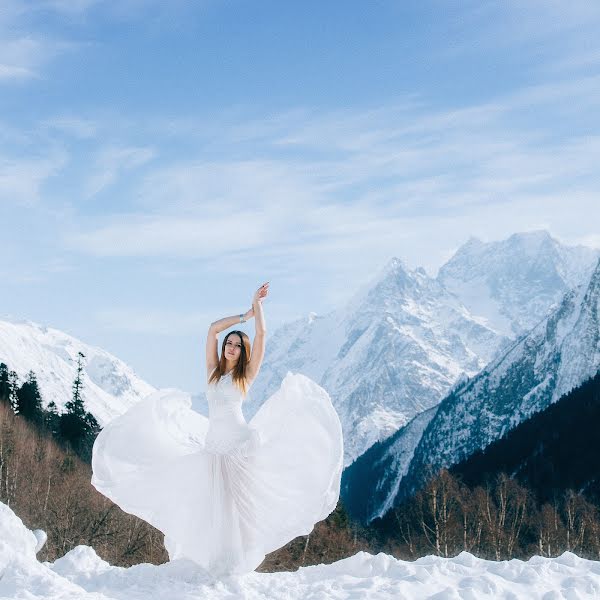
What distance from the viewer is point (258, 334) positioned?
31.5ft

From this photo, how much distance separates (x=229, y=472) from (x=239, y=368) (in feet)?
4.13

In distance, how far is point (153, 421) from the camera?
33.4 ft

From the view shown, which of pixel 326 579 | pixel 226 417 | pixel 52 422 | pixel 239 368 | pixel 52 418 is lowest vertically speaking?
pixel 326 579

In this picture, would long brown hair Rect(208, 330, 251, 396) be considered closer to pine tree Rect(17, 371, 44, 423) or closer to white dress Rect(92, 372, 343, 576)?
white dress Rect(92, 372, 343, 576)

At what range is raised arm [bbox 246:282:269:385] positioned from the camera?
959 cm

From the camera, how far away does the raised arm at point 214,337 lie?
9.73m

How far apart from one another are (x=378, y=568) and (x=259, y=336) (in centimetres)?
321

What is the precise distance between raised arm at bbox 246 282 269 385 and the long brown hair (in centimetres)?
6

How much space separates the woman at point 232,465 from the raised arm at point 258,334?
0.05 feet

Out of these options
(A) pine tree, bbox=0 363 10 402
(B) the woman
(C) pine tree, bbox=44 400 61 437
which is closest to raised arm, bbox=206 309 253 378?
(B) the woman

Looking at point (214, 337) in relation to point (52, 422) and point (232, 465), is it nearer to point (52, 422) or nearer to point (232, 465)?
point (232, 465)

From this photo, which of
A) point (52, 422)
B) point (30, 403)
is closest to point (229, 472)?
point (30, 403)

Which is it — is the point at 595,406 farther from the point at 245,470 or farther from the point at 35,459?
the point at 245,470

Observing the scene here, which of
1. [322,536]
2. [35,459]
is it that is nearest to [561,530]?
[322,536]
